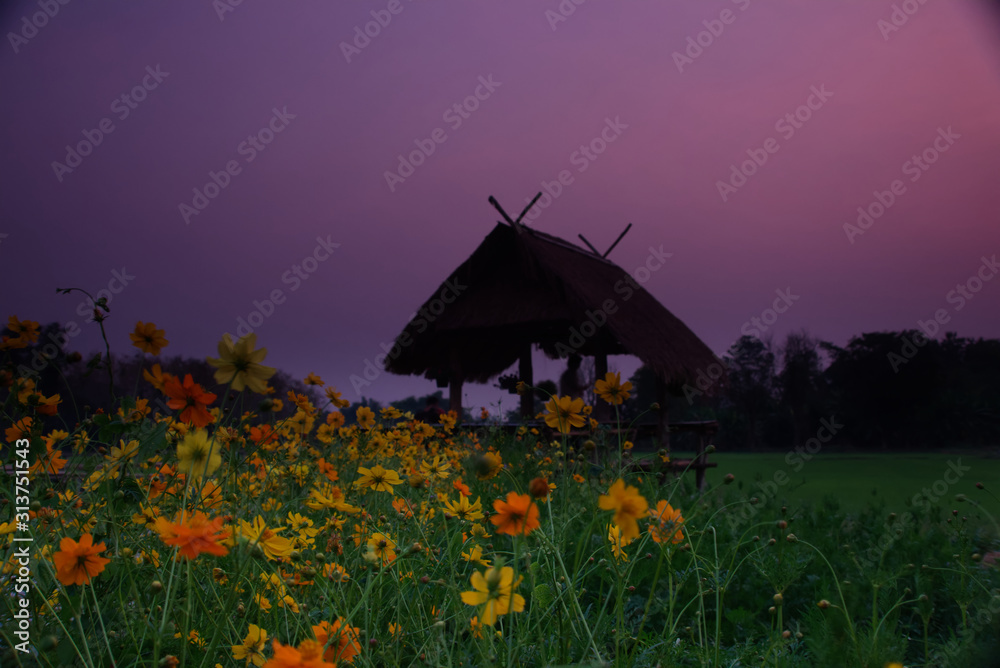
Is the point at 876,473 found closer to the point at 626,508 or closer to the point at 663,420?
the point at 663,420

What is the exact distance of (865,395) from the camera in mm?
19688

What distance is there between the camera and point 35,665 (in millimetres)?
910

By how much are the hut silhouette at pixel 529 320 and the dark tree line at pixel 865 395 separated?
1.45 metres

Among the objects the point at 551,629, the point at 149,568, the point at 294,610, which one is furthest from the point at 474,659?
the point at 149,568

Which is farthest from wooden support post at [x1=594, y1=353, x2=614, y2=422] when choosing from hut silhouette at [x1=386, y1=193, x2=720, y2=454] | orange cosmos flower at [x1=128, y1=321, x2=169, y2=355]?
orange cosmos flower at [x1=128, y1=321, x2=169, y2=355]

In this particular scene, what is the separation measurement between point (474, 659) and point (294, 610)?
434mm

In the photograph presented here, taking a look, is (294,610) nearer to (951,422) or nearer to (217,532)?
(217,532)

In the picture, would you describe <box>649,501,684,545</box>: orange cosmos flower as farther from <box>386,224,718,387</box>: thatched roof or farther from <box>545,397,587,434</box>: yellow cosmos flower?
<box>386,224,718,387</box>: thatched roof

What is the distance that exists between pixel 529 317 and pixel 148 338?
780 centimetres

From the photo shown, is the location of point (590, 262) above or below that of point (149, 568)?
above

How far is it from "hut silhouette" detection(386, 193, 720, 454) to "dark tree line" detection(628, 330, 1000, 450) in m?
1.45

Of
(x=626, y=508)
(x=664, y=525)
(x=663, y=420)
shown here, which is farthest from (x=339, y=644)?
(x=663, y=420)

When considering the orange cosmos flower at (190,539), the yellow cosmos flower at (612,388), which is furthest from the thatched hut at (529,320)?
the orange cosmos flower at (190,539)
